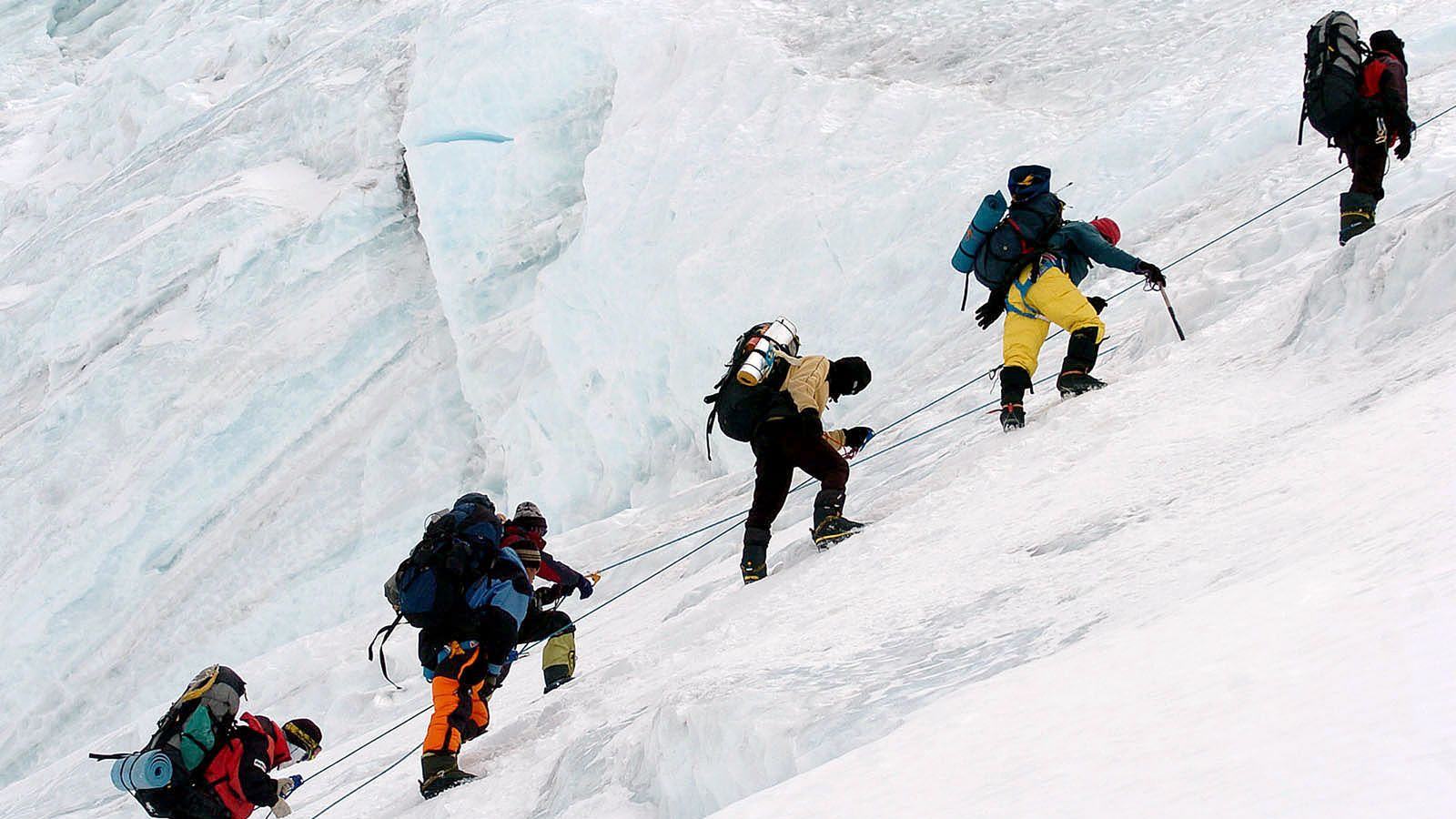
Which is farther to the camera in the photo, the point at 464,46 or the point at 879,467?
the point at 464,46

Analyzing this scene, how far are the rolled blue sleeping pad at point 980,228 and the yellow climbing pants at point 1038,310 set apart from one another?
9.7 inches

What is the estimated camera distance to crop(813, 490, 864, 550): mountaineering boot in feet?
16.7

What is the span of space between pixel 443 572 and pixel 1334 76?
4579 mm

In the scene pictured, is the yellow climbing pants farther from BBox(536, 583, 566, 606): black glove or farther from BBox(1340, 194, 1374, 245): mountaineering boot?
BBox(536, 583, 566, 606): black glove

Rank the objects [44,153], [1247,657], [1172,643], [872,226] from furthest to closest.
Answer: [44,153], [872,226], [1172,643], [1247,657]

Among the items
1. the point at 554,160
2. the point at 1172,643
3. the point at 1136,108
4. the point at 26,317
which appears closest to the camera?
the point at 1172,643

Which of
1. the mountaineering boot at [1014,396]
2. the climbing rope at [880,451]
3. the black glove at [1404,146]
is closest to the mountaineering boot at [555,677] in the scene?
the climbing rope at [880,451]

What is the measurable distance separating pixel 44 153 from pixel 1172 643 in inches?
910

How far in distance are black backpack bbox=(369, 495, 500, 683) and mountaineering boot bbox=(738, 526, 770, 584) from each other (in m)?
1.04

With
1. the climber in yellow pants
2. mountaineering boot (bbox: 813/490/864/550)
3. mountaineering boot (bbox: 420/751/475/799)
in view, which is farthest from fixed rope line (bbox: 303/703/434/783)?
the climber in yellow pants

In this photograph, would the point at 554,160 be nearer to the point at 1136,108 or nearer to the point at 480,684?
the point at 1136,108

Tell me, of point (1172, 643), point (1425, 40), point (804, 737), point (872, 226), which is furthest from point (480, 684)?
point (1425, 40)

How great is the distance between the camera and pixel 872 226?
9797mm

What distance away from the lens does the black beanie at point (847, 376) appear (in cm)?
568
